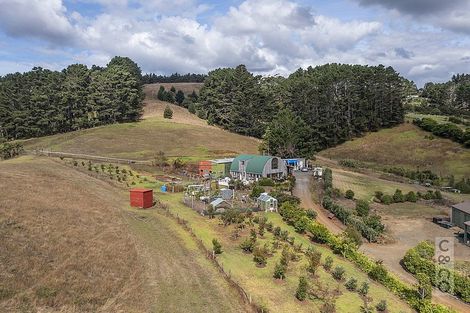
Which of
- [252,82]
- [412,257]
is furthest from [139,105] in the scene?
[412,257]

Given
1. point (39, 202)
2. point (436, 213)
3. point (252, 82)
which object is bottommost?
point (436, 213)

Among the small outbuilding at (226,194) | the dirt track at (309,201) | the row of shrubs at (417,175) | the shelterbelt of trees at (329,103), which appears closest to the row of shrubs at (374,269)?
the dirt track at (309,201)

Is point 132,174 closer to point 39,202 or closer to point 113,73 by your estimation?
point 39,202

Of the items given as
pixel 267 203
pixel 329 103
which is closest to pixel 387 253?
pixel 267 203

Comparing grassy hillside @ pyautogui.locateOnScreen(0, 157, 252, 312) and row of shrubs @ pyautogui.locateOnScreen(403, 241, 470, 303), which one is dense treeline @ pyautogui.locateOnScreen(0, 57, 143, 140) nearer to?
grassy hillside @ pyautogui.locateOnScreen(0, 157, 252, 312)

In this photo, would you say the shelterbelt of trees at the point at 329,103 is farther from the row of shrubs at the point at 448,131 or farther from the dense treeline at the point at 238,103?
the row of shrubs at the point at 448,131

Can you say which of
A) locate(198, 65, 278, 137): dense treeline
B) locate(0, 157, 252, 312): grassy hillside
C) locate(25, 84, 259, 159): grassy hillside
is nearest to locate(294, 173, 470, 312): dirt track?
locate(0, 157, 252, 312): grassy hillside

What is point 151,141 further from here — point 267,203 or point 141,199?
point 267,203
